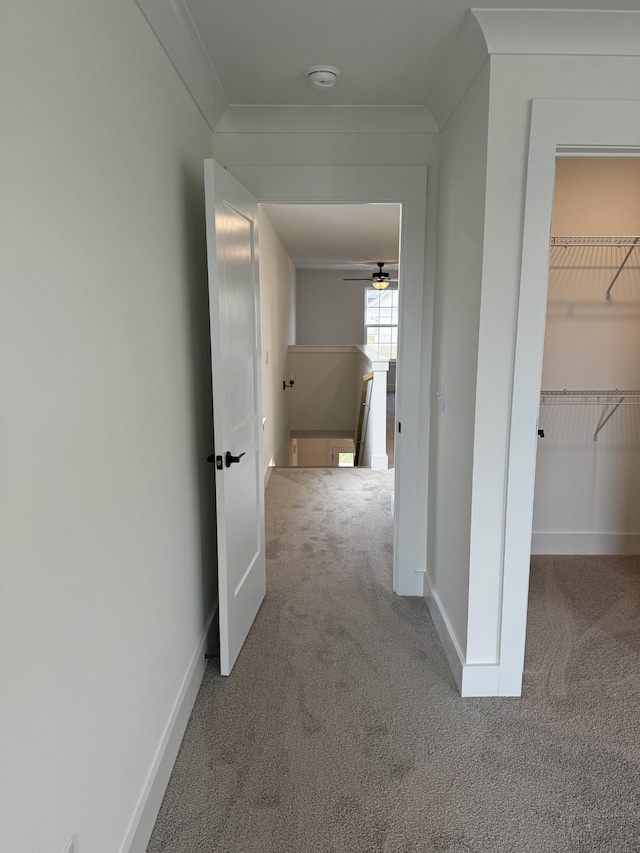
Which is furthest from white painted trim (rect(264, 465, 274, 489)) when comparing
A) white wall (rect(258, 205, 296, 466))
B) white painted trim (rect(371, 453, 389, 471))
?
white painted trim (rect(371, 453, 389, 471))

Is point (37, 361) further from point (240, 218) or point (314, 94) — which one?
point (314, 94)

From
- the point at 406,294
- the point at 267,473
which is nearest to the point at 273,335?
the point at 267,473

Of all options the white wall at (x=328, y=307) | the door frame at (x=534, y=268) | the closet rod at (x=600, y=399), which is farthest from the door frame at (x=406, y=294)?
the white wall at (x=328, y=307)

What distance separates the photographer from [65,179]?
110cm

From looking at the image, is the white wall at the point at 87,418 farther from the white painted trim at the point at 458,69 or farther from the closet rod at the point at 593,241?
the closet rod at the point at 593,241

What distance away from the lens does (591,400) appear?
130 inches

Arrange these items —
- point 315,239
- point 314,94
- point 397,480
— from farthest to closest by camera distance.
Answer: point 315,239 → point 397,480 → point 314,94

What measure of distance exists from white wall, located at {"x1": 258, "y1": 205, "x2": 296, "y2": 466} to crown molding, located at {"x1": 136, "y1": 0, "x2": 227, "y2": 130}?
7.30 ft

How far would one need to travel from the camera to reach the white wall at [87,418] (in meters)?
0.93

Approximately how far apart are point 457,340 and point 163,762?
5.92 ft

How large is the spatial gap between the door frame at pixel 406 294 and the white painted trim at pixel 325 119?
16 cm

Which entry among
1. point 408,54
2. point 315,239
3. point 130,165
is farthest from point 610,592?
point 315,239

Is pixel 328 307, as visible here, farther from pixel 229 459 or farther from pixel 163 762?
pixel 163 762

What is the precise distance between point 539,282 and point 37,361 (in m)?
1.60
